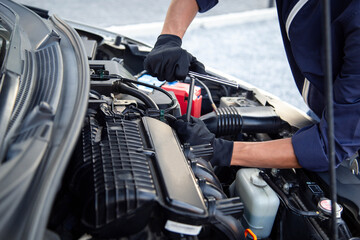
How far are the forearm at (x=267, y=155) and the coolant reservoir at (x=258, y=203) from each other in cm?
8

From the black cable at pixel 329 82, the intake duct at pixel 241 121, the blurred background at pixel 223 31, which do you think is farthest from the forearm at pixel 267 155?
the blurred background at pixel 223 31

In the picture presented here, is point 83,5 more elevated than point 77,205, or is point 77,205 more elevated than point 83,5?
point 83,5

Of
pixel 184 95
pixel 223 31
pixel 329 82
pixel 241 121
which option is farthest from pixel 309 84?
pixel 223 31

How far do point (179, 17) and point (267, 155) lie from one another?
0.71 meters

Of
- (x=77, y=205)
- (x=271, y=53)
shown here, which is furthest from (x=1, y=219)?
(x=271, y=53)

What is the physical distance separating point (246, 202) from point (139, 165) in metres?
0.43

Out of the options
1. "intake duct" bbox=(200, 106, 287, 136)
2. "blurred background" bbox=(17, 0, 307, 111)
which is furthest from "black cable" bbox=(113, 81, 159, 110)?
"blurred background" bbox=(17, 0, 307, 111)

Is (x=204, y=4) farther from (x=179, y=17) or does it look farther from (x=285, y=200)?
(x=285, y=200)

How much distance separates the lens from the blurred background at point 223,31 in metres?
3.69

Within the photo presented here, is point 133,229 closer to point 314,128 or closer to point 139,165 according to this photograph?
point 139,165

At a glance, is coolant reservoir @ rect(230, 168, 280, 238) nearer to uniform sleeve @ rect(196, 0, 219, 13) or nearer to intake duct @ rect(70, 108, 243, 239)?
intake duct @ rect(70, 108, 243, 239)

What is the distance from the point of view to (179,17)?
147 centimetres

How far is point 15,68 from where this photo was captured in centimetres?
81

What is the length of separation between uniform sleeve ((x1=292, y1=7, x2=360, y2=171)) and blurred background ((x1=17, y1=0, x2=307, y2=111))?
2.15 metres
